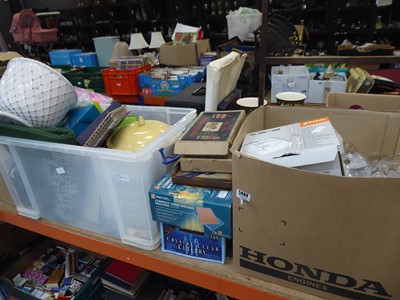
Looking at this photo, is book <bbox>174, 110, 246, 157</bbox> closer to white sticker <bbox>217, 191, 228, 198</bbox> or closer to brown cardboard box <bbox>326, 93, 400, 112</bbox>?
white sticker <bbox>217, 191, 228, 198</bbox>

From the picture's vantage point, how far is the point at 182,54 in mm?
2760

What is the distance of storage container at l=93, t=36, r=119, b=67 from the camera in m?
3.77

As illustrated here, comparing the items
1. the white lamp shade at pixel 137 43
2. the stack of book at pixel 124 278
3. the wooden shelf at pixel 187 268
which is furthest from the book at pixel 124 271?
the white lamp shade at pixel 137 43

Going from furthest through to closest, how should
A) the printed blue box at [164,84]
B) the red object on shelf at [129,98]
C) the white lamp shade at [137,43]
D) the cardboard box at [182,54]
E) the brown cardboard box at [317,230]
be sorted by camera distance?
the white lamp shade at [137,43] → the cardboard box at [182,54] → the red object on shelf at [129,98] → the printed blue box at [164,84] → the brown cardboard box at [317,230]

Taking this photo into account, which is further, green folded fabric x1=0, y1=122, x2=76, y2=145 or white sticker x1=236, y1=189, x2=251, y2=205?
green folded fabric x1=0, y1=122, x2=76, y2=145

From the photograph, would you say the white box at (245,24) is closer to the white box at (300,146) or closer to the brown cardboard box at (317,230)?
the white box at (300,146)

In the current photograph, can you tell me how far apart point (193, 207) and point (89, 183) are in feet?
1.09

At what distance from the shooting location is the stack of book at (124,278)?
1.23 meters

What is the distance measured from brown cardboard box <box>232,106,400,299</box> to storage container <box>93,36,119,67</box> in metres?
3.64

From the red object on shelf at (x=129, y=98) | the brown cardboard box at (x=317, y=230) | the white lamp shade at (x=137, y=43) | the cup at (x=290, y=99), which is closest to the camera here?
the brown cardboard box at (x=317, y=230)

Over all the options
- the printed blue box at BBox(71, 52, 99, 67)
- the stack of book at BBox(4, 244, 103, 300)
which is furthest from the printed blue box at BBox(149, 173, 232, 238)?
the printed blue box at BBox(71, 52, 99, 67)

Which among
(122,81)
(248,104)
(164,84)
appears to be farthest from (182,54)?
(248,104)

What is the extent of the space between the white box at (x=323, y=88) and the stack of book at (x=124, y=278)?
1344mm

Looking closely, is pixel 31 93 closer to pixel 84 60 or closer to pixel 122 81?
pixel 122 81
